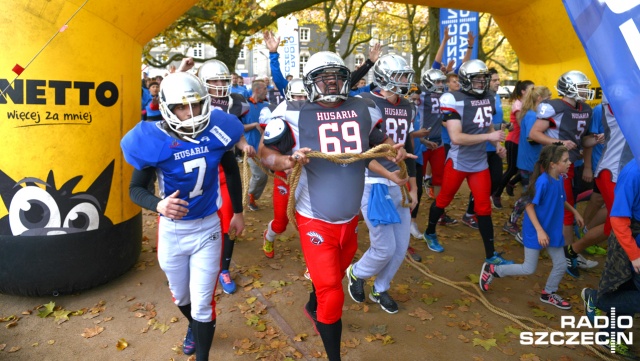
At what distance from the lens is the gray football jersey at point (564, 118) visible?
5730 mm

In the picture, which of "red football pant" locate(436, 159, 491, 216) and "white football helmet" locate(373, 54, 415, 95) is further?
"red football pant" locate(436, 159, 491, 216)

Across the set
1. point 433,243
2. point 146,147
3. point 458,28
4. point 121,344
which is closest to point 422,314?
point 433,243

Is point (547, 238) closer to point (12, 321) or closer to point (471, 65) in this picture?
point (471, 65)

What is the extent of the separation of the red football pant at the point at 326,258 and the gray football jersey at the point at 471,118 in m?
2.48

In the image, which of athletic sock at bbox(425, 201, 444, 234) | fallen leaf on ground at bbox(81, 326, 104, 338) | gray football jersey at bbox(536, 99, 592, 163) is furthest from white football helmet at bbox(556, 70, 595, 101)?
fallen leaf on ground at bbox(81, 326, 104, 338)

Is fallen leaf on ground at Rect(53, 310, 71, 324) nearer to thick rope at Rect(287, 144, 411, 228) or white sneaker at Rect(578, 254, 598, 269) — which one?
thick rope at Rect(287, 144, 411, 228)

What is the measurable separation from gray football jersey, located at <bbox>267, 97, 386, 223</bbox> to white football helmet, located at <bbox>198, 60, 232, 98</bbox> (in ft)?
5.73

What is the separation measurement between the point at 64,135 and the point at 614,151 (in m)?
5.66

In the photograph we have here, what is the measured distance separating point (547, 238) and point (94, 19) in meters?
4.63

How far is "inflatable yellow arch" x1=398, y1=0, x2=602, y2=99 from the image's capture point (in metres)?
7.40

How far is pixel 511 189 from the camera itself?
8.66 metres

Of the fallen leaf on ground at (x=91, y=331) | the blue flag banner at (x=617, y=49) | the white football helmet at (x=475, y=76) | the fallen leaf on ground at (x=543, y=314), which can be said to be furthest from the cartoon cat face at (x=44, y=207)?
the fallen leaf on ground at (x=543, y=314)

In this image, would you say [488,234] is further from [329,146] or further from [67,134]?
Answer: [67,134]

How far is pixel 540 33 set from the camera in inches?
310
